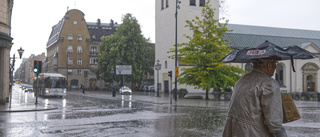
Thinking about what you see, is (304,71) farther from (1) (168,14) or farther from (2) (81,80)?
(2) (81,80)

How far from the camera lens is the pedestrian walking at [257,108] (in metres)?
3.67

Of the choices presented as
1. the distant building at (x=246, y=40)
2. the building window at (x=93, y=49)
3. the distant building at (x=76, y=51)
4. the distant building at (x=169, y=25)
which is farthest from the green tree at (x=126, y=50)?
the building window at (x=93, y=49)

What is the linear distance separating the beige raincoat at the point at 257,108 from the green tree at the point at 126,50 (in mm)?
55936

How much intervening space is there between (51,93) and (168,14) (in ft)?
75.6

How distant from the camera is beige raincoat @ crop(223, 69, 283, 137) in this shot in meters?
3.67

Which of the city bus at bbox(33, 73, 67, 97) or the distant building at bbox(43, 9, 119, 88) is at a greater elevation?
the distant building at bbox(43, 9, 119, 88)

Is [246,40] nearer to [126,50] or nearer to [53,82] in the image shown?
[126,50]

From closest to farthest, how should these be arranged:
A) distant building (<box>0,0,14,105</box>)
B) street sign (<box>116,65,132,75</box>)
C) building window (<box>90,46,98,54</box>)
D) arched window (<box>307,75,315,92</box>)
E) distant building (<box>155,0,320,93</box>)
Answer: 1. distant building (<box>0,0,14,105</box>)
2. distant building (<box>155,0,320,93</box>)
3. street sign (<box>116,65,132,75</box>)
4. arched window (<box>307,75,315,92</box>)
5. building window (<box>90,46,98,54</box>)

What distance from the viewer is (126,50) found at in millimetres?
60562

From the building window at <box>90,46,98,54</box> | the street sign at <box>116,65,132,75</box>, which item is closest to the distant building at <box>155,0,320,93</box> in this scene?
the street sign at <box>116,65,132,75</box>


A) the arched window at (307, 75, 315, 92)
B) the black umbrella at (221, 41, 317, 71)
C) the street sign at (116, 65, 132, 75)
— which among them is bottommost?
the arched window at (307, 75, 315, 92)

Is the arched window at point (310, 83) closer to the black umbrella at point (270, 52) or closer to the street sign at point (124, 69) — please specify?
the street sign at point (124, 69)

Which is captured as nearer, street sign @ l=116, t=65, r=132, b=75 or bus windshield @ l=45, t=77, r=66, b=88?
bus windshield @ l=45, t=77, r=66, b=88

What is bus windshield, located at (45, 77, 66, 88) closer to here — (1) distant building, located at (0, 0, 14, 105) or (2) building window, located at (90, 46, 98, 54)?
(1) distant building, located at (0, 0, 14, 105)
